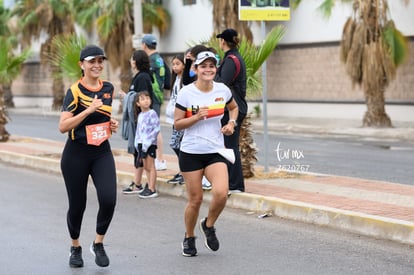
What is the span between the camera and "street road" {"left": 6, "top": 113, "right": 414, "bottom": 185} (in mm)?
14141

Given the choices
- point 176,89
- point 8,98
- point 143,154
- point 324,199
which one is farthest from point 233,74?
point 8,98

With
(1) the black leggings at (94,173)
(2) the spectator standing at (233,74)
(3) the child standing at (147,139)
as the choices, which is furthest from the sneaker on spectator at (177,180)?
(1) the black leggings at (94,173)

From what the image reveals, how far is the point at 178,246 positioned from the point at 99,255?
1139 millimetres

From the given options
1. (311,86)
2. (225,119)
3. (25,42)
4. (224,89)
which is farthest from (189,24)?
(224,89)

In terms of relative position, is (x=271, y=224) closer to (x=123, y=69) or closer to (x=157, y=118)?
(x=157, y=118)

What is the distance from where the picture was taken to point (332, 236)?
28.7ft

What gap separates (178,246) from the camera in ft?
27.5

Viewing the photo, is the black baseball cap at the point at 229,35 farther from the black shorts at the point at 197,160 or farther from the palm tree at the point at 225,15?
the palm tree at the point at 225,15

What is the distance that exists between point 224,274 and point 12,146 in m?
11.8

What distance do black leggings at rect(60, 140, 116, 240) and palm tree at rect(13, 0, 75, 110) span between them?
98.3 feet

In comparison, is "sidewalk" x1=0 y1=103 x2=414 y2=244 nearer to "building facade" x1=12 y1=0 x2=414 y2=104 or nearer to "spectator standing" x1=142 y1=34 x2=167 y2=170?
"spectator standing" x1=142 y1=34 x2=167 y2=170

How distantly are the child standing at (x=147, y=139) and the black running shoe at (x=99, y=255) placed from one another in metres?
4.10

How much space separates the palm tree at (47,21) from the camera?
37281mm

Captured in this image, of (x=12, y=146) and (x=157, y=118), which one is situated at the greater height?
(x=157, y=118)
